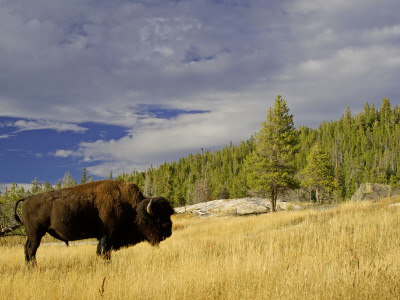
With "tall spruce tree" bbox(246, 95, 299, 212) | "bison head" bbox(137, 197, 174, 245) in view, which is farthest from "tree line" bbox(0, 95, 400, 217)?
"bison head" bbox(137, 197, 174, 245)

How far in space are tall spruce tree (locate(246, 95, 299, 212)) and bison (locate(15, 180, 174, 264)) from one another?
2048 centimetres

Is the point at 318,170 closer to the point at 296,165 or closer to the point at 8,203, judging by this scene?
the point at 296,165

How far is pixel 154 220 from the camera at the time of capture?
23.5ft

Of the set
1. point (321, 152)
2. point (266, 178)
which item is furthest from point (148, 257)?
point (321, 152)

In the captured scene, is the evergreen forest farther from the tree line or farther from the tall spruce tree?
the tall spruce tree

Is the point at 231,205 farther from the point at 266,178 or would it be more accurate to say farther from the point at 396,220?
the point at 396,220

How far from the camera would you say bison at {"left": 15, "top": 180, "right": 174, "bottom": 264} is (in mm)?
6695

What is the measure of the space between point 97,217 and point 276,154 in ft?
74.5

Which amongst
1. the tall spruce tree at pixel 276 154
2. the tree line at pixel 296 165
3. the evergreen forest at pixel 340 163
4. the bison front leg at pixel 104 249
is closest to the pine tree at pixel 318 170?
the tree line at pixel 296 165

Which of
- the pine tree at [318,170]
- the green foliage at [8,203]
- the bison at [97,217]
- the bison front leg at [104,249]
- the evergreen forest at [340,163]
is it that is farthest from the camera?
the evergreen forest at [340,163]

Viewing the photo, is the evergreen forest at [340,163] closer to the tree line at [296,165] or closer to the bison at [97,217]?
the tree line at [296,165]

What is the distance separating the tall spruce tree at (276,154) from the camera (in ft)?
86.6

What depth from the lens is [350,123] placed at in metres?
144

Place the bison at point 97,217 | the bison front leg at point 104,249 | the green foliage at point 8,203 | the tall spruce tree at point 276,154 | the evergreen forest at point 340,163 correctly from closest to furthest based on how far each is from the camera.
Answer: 1. the bison front leg at point 104,249
2. the bison at point 97,217
3. the green foliage at point 8,203
4. the tall spruce tree at point 276,154
5. the evergreen forest at point 340,163
